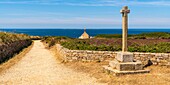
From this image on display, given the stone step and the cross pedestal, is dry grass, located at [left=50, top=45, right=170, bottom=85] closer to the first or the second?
the cross pedestal

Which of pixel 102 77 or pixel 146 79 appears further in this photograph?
pixel 102 77

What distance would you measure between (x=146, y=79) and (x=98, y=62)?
16.9 ft

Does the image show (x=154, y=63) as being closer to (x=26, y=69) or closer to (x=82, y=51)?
(x=82, y=51)

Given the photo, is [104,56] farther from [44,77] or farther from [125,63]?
[44,77]

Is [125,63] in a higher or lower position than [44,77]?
higher

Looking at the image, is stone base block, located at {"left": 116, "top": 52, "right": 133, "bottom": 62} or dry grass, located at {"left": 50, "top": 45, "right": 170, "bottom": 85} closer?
dry grass, located at {"left": 50, "top": 45, "right": 170, "bottom": 85}

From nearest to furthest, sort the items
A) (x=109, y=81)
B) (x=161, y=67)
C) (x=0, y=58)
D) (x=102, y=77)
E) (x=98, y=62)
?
(x=109, y=81), (x=102, y=77), (x=161, y=67), (x=98, y=62), (x=0, y=58)

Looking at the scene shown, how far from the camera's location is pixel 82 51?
1689 cm

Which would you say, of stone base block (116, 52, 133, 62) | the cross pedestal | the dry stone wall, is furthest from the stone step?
the dry stone wall

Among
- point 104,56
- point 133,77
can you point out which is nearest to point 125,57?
point 133,77

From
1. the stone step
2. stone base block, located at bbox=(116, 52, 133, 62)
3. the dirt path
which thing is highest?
stone base block, located at bbox=(116, 52, 133, 62)

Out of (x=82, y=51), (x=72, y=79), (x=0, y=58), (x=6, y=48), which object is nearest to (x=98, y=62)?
(x=82, y=51)

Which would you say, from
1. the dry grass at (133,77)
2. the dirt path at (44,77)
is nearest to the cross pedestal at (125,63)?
the dry grass at (133,77)

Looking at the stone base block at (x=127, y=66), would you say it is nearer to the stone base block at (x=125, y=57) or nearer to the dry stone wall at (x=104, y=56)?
the stone base block at (x=125, y=57)
